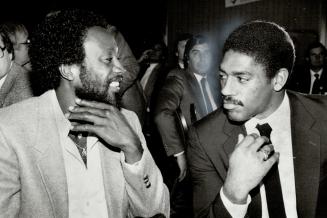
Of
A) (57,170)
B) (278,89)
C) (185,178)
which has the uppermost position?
(278,89)

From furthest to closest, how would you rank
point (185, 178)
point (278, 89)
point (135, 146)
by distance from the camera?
point (185, 178) → point (278, 89) → point (135, 146)

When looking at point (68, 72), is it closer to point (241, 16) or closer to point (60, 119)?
point (60, 119)

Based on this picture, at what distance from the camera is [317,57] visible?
6.49m

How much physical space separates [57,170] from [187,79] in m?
2.44

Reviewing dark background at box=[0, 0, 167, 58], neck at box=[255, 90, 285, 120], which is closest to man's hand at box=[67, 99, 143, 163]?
neck at box=[255, 90, 285, 120]

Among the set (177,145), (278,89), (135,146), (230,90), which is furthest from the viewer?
(177,145)

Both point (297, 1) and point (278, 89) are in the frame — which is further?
point (297, 1)

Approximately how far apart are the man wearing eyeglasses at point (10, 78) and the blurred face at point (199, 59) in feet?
6.34

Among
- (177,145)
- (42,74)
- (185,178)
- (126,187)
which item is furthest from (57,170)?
(185,178)

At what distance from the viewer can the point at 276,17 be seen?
732 cm

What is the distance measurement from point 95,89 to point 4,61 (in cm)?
115

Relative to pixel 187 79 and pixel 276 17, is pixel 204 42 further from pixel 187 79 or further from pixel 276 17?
pixel 276 17

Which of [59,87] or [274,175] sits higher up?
[59,87]

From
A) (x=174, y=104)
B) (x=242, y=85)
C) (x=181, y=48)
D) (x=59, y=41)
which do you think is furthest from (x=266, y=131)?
(x=181, y=48)
